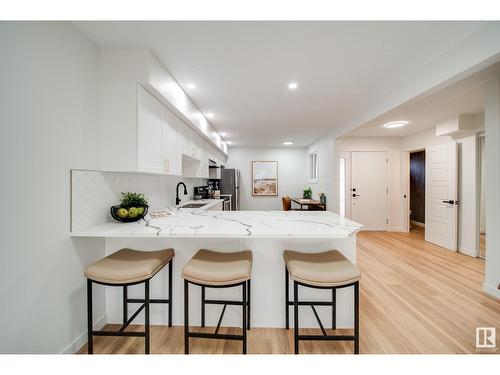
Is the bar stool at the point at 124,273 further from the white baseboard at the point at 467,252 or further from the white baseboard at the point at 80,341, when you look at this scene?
the white baseboard at the point at 467,252

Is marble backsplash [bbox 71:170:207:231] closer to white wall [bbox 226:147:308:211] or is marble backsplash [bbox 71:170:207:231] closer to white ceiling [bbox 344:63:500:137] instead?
white ceiling [bbox 344:63:500:137]

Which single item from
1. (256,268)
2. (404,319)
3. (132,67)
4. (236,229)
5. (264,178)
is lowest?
(404,319)

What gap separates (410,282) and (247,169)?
5.22 metres

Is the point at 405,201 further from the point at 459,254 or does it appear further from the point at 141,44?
the point at 141,44

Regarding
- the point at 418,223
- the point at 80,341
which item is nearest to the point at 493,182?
the point at 80,341

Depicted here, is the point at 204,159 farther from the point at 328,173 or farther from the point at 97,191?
the point at 328,173

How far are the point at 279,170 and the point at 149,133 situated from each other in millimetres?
5505

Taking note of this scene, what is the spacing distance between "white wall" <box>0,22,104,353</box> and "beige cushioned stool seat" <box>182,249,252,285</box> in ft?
2.95

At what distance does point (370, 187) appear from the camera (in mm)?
5477

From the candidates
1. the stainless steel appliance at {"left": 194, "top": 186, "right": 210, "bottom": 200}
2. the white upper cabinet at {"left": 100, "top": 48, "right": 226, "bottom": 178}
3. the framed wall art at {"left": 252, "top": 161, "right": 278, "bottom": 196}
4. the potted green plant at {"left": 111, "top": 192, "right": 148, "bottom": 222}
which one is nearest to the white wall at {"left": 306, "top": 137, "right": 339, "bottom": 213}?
the framed wall art at {"left": 252, "top": 161, "right": 278, "bottom": 196}

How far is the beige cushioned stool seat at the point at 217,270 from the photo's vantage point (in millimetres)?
1366

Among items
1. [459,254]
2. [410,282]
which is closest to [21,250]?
[410,282]
